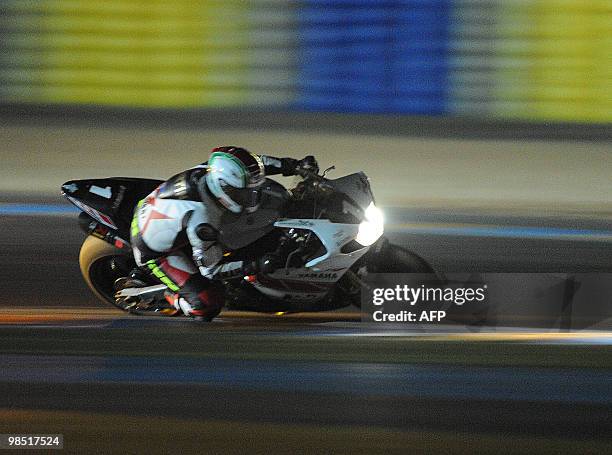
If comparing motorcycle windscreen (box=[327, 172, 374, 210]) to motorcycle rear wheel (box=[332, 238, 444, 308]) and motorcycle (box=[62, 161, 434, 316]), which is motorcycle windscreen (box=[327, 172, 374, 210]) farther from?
motorcycle rear wheel (box=[332, 238, 444, 308])

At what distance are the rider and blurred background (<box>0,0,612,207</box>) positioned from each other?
5.10 m

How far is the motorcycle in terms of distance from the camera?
6.34 m

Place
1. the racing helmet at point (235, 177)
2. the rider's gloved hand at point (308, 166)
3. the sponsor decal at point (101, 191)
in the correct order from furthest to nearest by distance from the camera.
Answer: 1. the sponsor decal at point (101, 191)
2. the rider's gloved hand at point (308, 166)
3. the racing helmet at point (235, 177)

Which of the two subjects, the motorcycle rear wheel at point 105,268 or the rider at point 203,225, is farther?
the motorcycle rear wheel at point 105,268

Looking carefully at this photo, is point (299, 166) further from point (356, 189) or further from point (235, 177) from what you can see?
point (235, 177)

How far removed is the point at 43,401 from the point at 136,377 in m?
0.53

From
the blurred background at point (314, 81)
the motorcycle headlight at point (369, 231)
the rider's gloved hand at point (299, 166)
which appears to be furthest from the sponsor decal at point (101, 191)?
the blurred background at point (314, 81)

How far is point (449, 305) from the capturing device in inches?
259

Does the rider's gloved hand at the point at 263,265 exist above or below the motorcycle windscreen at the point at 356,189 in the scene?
below

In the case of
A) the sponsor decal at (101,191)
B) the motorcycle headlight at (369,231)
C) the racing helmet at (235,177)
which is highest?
the racing helmet at (235,177)

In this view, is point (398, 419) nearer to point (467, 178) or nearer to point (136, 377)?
point (136, 377)

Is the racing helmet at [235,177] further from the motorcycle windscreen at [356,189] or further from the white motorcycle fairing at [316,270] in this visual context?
the motorcycle windscreen at [356,189]

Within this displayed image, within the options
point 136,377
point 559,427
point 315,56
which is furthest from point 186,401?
→ point 315,56

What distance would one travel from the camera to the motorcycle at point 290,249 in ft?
20.8
